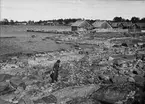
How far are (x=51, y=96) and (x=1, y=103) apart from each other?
1777 millimetres

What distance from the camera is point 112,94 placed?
21.9 ft

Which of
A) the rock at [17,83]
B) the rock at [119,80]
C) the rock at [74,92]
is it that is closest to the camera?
the rock at [74,92]

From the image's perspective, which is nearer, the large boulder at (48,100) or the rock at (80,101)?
the rock at (80,101)

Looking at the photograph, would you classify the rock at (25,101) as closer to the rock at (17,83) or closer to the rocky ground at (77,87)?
the rocky ground at (77,87)

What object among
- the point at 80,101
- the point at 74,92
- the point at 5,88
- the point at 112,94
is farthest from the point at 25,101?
the point at 112,94

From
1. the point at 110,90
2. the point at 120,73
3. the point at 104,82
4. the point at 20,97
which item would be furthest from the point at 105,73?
the point at 20,97

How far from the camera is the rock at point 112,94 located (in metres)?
6.57

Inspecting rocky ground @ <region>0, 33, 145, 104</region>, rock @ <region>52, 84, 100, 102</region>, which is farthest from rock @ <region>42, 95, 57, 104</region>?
rock @ <region>52, 84, 100, 102</region>

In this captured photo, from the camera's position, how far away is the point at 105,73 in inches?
392

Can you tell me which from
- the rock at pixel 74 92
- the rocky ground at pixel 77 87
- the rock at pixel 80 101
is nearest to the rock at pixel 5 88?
the rocky ground at pixel 77 87

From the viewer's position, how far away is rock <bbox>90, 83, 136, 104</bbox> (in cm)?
657

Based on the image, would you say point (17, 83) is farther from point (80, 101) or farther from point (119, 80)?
point (119, 80)

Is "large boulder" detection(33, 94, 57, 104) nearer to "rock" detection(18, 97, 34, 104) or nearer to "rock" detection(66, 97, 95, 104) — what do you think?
"rock" detection(18, 97, 34, 104)

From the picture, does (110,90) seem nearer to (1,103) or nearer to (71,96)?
(71,96)
